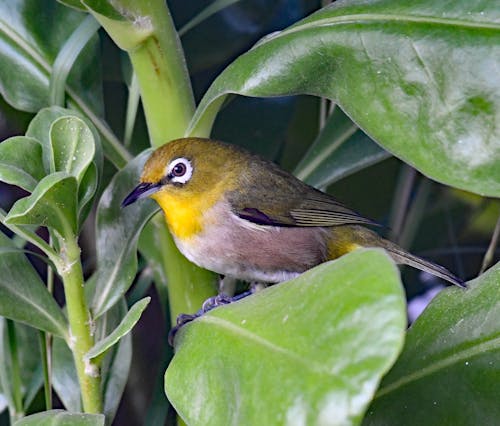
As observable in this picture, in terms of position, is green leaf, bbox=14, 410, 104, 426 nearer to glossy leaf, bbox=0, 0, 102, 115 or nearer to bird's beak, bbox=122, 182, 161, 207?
bird's beak, bbox=122, 182, 161, 207

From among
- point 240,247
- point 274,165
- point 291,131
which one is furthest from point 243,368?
point 291,131

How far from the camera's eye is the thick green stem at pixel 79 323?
1106 millimetres

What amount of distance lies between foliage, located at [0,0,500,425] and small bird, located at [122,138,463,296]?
0.10 m

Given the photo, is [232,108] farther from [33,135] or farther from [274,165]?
[33,135]

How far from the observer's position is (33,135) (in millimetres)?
1183

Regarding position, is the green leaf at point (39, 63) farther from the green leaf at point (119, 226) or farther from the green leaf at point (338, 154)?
the green leaf at point (338, 154)

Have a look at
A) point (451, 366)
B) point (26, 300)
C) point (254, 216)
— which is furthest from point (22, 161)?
point (254, 216)

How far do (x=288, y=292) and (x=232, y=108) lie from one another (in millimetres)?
1039

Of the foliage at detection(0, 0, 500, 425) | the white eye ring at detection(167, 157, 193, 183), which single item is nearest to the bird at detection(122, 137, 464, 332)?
the white eye ring at detection(167, 157, 193, 183)

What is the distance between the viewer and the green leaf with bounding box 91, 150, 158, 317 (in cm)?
124

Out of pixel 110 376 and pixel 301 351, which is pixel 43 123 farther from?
pixel 301 351

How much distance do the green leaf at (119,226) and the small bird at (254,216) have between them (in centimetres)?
20

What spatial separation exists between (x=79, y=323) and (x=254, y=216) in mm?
608

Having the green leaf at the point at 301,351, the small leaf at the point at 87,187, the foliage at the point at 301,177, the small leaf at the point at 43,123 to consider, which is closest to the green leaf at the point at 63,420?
the foliage at the point at 301,177
